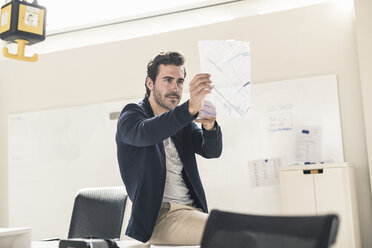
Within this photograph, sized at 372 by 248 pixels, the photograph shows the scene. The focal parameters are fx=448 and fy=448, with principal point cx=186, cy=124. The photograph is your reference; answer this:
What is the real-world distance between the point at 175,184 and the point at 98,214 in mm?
1098

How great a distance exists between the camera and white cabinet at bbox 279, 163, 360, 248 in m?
3.52

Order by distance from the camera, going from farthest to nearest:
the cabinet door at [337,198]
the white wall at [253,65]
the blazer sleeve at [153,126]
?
the white wall at [253,65], the cabinet door at [337,198], the blazer sleeve at [153,126]

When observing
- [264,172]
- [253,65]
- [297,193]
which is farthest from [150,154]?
[253,65]

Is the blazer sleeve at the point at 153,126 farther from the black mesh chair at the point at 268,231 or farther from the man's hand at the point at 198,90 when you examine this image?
the black mesh chair at the point at 268,231

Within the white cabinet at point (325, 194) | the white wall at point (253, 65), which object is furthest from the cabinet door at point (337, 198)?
the white wall at point (253, 65)

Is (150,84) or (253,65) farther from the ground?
(253,65)

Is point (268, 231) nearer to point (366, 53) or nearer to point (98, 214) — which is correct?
point (98, 214)

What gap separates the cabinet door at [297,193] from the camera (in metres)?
3.63

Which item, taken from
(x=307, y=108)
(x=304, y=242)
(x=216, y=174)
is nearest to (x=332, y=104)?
(x=307, y=108)

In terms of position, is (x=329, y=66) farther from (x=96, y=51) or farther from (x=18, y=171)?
(x=18, y=171)

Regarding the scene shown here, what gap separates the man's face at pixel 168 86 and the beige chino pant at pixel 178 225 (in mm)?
572

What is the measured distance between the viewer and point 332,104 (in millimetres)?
3963

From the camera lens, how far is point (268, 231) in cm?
120

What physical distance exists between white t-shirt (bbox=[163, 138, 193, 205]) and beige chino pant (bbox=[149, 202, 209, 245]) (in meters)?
0.06
